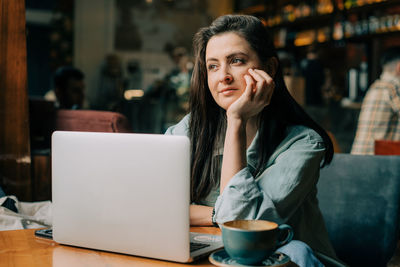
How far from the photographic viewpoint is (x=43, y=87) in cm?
1056

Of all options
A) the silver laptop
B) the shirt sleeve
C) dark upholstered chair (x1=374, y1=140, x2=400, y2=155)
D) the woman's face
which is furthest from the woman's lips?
dark upholstered chair (x1=374, y1=140, x2=400, y2=155)

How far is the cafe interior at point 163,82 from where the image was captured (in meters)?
1.70

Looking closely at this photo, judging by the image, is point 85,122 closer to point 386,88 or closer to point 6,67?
point 6,67

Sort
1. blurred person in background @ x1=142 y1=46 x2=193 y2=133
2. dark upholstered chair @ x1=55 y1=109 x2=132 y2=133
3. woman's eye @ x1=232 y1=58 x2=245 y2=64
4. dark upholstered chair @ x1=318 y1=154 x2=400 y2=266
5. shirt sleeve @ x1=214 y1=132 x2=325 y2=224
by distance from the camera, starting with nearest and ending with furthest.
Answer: shirt sleeve @ x1=214 y1=132 x2=325 y2=224 < woman's eye @ x1=232 y1=58 x2=245 y2=64 < dark upholstered chair @ x1=318 y1=154 x2=400 y2=266 < dark upholstered chair @ x1=55 y1=109 x2=132 y2=133 < blurred person in background @ x1=142 y1=46 x2=193 y2=133

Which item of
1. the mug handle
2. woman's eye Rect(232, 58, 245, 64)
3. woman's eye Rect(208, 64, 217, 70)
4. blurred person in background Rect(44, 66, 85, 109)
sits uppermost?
woman's eye Rect(232, 58, 245, 64)

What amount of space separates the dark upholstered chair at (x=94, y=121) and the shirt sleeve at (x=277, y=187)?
131 centimetres

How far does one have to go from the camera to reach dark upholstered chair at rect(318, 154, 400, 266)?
1.67 meters

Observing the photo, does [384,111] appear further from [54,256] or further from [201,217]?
[54,256]

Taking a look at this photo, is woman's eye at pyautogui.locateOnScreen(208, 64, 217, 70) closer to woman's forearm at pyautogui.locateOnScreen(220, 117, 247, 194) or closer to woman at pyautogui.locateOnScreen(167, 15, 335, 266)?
woman at pyautogui.locateOnScreen(167, 15, 335, 266)

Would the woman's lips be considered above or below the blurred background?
below

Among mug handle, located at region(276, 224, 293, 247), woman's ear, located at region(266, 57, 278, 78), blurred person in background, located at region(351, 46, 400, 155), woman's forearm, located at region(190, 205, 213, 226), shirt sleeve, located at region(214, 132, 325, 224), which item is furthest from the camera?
blurred person in background, located at region(351, 46, 400, 155)

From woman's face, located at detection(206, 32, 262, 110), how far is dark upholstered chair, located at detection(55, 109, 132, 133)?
3.81 feet

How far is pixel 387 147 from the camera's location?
9.90 feet

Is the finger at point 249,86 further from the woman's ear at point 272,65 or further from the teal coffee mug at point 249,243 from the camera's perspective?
the teal coffee mug at point 249,243
